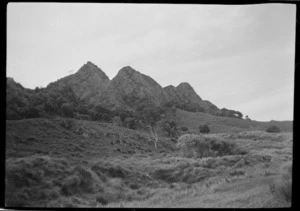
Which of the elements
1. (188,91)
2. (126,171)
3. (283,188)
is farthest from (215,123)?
(283,188)

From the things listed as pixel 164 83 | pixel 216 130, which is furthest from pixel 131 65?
pixel 216 130

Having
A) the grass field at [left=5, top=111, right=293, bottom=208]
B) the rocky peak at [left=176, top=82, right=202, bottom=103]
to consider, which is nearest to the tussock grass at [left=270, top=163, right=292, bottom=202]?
the grass field at [left=5, top=111, right=293, bottom=208]

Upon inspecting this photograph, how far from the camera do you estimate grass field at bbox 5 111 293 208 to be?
7.55 m

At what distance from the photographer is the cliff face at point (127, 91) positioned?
16.6m

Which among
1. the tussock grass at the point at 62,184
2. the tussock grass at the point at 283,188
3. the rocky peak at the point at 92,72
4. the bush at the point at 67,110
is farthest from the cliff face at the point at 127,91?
the tussock grass at the point at 283,188

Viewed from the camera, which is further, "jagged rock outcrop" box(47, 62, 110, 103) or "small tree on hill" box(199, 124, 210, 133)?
"small tree on hill" box(199, 124, 210, 133)

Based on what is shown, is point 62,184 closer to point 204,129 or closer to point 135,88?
point 204,129

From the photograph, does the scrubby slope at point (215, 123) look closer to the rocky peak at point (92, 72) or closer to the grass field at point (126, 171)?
the grass field at point (126, 171)

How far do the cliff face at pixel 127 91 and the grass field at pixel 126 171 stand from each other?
2896 millimetres

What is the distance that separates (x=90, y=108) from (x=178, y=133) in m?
5.82

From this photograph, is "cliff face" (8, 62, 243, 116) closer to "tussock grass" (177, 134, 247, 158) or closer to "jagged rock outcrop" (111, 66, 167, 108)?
"jagged rock outcrop" (111, 66, 167, 108)

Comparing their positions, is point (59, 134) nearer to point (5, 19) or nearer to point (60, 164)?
point (60, 164)

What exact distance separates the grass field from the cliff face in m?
2.90

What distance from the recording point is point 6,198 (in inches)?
273
